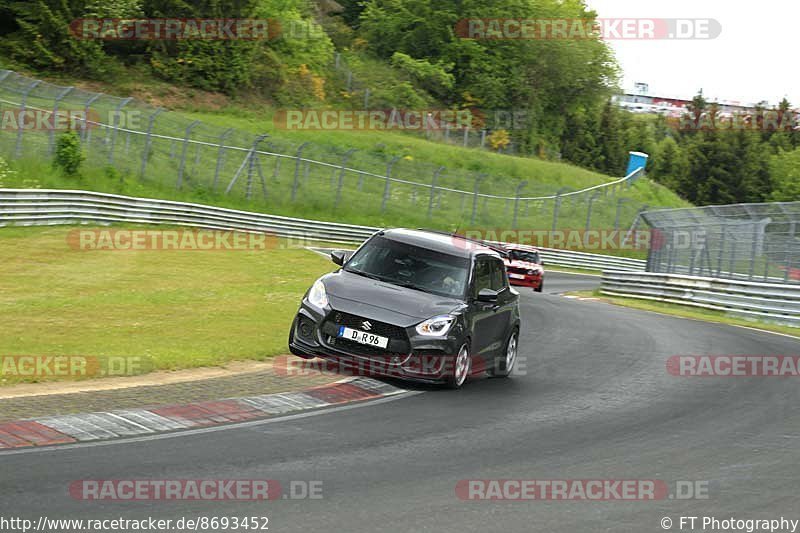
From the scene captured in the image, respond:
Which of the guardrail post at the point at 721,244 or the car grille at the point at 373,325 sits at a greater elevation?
the car grille at the point at 373,325

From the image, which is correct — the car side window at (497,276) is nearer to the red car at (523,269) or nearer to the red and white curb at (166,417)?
the red and white curb at (166,417)

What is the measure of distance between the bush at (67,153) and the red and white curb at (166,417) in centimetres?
2424

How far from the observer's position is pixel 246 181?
41.0 metres

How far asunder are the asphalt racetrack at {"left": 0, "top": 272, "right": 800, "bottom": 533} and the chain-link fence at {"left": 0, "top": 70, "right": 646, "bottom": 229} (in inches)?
927

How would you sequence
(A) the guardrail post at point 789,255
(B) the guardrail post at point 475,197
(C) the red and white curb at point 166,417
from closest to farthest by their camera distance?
(C) the red and white curb at point 166,417 < (A) the guardrail post at point 789,255 < (B) the guardrail post at point 475,197

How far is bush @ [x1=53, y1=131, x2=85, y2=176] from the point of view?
32781mm

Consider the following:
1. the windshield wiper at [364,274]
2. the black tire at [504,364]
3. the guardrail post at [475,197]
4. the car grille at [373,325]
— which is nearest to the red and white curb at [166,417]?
the car grille at [373,325]

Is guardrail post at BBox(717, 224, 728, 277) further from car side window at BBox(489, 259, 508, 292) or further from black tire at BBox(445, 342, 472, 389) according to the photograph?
black tire at BBox(445, 342, 472, 389)

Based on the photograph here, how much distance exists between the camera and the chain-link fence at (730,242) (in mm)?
25828

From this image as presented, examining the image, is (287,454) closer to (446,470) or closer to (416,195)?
(446,470)

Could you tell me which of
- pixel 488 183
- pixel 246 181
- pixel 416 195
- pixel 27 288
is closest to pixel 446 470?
pixel 27 288

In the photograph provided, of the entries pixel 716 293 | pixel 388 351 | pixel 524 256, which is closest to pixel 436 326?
pixel 388 351

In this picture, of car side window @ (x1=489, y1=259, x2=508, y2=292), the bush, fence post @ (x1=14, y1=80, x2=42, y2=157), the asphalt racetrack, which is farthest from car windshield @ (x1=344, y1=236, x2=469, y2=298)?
the bush

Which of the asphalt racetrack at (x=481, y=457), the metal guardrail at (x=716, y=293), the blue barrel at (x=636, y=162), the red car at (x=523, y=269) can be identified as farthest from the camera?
the blue barrel at (x=636, y=162)
